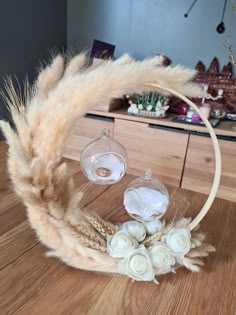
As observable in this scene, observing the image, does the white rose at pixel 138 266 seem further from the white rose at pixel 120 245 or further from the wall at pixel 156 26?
the wall at pixel 156 26

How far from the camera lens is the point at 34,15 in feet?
6.36

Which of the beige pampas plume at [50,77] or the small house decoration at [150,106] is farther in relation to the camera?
the small house decoration at [150,106]

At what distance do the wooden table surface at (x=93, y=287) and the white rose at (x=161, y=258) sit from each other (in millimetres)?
34

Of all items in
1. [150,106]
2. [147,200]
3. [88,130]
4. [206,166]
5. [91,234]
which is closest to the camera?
[91,234]

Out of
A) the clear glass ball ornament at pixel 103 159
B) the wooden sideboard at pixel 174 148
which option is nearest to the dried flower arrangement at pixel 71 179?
the clear glass ball ornament at pixel 103 159

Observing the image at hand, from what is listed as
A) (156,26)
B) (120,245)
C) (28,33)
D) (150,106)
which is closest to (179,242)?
(120,245)

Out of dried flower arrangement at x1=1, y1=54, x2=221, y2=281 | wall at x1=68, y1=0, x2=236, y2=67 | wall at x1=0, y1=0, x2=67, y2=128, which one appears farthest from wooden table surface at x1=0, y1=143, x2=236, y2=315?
wall at x1=68, y1=0, x2=236, y2=67

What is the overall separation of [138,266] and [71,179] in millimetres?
200

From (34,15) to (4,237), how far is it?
1.88 meters

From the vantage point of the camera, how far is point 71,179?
448 mm

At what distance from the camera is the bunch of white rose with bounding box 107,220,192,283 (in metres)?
0.47

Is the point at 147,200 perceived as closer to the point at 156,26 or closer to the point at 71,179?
the point at 71,179

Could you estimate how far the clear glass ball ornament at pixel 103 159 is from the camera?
0.87 metres

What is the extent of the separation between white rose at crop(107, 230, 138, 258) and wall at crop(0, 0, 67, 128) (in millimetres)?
1581
